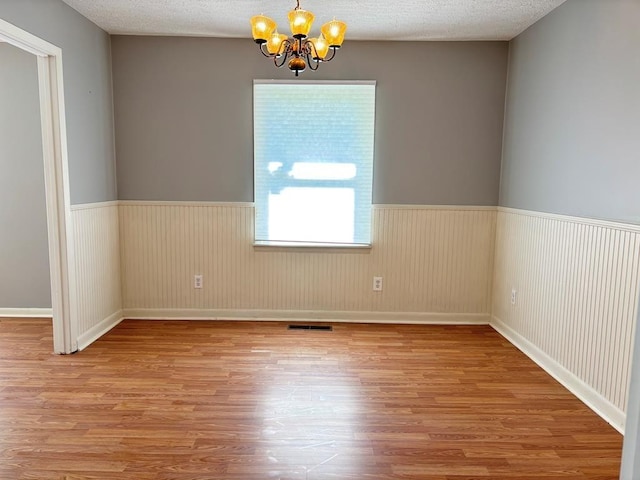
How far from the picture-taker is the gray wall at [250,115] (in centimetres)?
374

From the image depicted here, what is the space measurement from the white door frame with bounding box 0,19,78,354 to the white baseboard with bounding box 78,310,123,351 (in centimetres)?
8

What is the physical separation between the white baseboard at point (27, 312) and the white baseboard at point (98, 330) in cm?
72

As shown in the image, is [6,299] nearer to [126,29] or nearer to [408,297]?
[126,29]

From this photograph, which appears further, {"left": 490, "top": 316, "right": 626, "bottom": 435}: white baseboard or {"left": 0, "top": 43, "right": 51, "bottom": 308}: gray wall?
{"left": 0, "top": 43, "right": 51, "bottom": 308}: gray wall

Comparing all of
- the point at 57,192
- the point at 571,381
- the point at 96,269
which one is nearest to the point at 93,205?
the point at 57,192

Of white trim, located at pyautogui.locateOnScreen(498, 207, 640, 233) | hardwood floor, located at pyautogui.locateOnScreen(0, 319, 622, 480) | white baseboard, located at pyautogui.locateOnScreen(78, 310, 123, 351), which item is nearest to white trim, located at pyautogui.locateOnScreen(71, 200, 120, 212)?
white baseboard, located at pyautogui.locateOnScreen(78, 310, 123, 351)

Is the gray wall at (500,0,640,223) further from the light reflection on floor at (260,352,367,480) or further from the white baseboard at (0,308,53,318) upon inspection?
the white baseboard at (0,308,53,318)

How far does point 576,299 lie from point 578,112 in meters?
1.26

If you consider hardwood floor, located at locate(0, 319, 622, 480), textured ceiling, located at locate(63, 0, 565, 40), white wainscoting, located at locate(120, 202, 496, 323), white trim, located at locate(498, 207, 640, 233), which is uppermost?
textured ceiling, located at locate(63, 0, 565, 40)

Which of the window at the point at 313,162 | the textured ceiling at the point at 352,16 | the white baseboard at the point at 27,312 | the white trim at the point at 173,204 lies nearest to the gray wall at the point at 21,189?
the white baseboard at the point at 27,312

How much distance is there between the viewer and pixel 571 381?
275 cm

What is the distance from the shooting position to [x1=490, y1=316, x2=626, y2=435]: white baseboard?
234cm

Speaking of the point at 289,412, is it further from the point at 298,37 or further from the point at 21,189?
the point at 21,189

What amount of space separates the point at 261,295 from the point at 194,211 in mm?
1048
